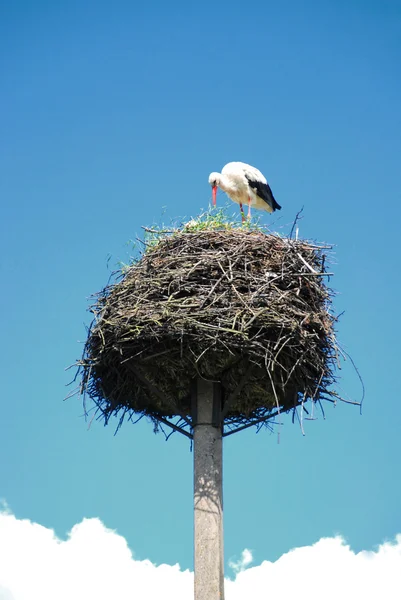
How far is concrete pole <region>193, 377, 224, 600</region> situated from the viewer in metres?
10.2

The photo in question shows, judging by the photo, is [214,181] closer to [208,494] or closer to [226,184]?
[226,184]

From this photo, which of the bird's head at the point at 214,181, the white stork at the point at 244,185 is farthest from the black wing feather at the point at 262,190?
the bird's head at the point at 214,181

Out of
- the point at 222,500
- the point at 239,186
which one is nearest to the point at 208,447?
the point at 222,500

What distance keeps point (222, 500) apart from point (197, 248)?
2.84 metres

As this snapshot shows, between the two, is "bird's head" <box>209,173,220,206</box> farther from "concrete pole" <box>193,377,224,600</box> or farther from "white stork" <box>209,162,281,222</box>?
"concrete pole" <box>193,377,224,600</box>

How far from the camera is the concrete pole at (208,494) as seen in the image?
10.2 m

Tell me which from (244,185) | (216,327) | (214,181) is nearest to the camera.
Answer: (216,327)

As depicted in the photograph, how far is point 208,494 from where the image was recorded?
1067 centimetres

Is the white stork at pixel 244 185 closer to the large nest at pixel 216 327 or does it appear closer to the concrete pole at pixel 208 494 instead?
the large nest at pixel 216 327

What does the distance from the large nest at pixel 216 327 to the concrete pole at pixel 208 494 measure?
7.8 inches

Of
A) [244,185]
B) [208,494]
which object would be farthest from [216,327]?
[244,185]

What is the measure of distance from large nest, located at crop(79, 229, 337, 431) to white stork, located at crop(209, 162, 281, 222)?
4.00 metres

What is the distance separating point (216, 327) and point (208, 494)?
6.51ft

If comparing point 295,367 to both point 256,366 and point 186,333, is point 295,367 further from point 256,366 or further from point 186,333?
point 186,333
